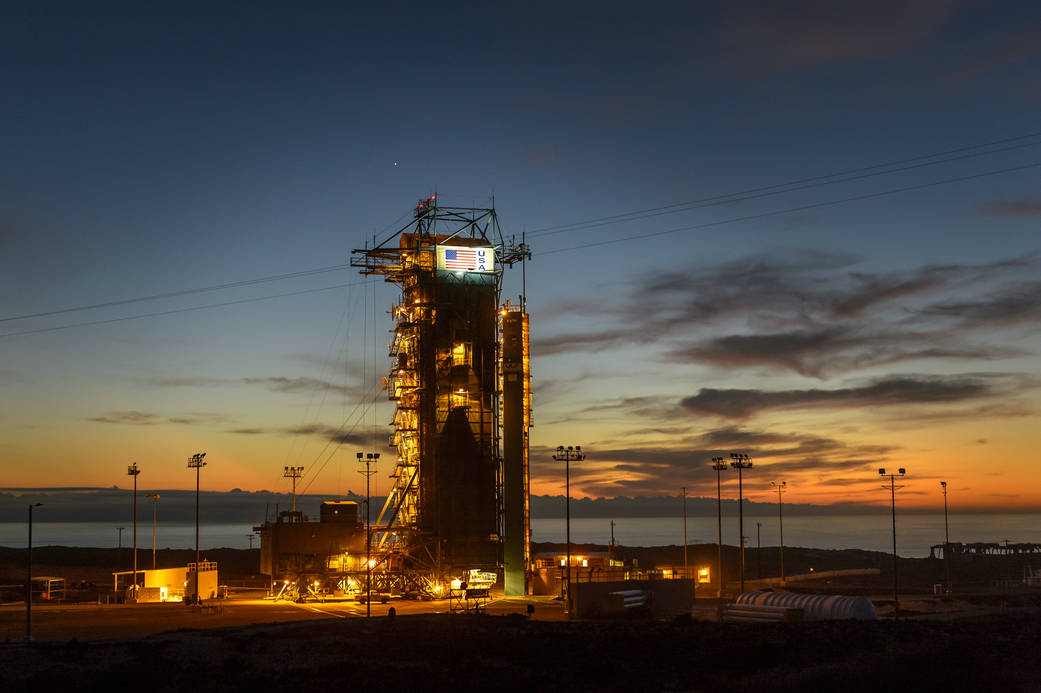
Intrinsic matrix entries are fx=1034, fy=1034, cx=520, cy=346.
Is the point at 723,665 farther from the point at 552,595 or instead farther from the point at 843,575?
the point at 843,575

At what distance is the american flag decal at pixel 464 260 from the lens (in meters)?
87.6

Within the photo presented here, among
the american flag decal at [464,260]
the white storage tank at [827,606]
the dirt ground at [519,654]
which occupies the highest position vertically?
the american flag decal at [464,260]

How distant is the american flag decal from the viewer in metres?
87.6

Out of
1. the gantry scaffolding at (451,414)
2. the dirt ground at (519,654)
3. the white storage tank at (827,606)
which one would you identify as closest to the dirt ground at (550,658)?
the dirt ground at (519,654)

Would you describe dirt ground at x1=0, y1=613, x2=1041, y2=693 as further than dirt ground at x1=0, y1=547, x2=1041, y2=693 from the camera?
No

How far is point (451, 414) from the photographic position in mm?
85250

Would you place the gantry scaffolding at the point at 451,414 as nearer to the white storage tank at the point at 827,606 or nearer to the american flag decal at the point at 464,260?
the american flag decal at the point at 464,260

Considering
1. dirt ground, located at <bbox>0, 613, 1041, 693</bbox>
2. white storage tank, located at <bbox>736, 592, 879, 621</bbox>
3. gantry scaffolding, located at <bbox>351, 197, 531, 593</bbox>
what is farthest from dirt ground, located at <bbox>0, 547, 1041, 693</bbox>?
gantry scaffolding, located at <bbox>351, 197, 531, 593</bbox>

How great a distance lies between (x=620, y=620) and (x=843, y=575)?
6571cm

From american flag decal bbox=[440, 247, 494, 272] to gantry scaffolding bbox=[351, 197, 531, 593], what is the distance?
0.28 ft

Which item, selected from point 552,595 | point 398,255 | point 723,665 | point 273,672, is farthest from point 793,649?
point 398,255

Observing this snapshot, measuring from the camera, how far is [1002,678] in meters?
39.9

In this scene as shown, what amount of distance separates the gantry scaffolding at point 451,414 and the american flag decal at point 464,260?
85mm

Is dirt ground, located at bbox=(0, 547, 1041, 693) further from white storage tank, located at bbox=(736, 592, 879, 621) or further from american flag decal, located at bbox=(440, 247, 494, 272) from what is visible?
american flag decal, located at bbox=(440, 247, 494, 272)
